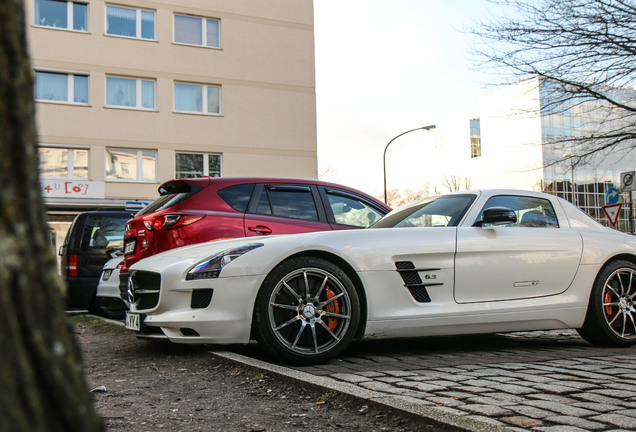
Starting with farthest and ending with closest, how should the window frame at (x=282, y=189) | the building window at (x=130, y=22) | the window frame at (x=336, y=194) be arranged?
1. the building window at (x=130, y=22)
2. the window frame at (x=336, y=194)
3. the window frame at (x=282, y=189)

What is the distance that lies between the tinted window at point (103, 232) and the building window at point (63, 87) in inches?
658

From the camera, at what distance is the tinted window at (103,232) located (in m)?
10.5

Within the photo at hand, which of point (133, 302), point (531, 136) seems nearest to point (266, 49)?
point (133, 302)

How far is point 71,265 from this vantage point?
1029 centimetres

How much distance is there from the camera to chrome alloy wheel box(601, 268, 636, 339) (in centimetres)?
594

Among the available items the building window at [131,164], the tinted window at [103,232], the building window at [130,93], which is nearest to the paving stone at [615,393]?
the tinted window at [103,232]

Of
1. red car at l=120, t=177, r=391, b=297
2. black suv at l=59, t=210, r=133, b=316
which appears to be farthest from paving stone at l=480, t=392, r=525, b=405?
black suv at l=59, t=210, r=133, b=316

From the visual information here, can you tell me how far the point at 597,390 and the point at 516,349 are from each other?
1.94 m

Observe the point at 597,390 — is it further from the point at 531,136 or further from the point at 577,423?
the point at 531,136

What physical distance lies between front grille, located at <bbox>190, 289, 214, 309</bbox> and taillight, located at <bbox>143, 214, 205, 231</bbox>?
5.73 ft

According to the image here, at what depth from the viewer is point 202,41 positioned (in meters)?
28.1

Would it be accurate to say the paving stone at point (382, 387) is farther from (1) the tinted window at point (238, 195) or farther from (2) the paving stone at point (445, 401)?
(1) the tinted window at point (238, 195)

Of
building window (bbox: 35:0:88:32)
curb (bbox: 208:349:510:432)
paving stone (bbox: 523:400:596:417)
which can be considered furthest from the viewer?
building window (bbox: 35:0:88:32)

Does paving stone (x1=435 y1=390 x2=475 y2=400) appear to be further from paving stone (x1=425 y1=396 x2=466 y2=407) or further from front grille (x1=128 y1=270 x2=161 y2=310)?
front grille (x1=128 y1=270 x2=161 y2=310)
